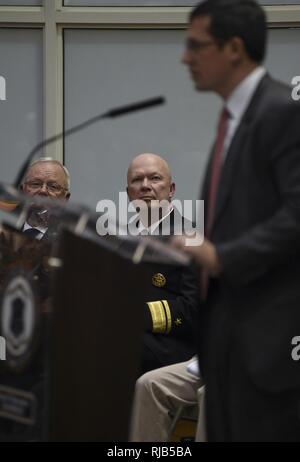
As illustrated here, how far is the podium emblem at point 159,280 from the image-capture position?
5.19 metres

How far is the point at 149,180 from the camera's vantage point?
18.5ft

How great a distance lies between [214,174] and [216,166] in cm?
2

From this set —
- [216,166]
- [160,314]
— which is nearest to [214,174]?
[216,166]

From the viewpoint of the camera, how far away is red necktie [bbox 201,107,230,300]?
312 cm

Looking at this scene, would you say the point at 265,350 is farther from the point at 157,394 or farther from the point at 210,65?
the point at 157,394

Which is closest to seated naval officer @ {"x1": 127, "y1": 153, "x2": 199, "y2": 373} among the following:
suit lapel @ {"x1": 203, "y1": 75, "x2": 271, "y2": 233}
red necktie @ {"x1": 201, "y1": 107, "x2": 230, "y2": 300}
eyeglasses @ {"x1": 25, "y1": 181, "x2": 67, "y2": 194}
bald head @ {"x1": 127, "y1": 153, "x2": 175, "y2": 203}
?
bald head @ {"x1": 127, "y1": 153, "x2": 175, "y2": 203}

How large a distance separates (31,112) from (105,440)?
394 centimetres

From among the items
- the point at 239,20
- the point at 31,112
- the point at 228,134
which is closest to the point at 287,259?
the point at 228,134

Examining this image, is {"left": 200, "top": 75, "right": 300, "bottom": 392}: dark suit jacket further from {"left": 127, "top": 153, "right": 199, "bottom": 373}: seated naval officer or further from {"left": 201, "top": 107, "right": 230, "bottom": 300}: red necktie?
{"left": 127, "top": 153, "right": 199, "bottom": 373}: seated naval officer

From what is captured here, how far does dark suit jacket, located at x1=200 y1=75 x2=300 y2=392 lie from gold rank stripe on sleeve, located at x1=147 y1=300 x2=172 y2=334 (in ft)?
6.49

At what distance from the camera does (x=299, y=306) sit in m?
3.01

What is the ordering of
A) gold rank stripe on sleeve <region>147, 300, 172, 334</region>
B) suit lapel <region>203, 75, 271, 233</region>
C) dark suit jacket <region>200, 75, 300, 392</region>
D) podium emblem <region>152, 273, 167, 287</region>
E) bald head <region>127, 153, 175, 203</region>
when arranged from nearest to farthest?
dark suit jacket <region>200, 75, 300, 392</region> < suit lapel <region>203, 75, 271, 233</region> < gold rank stripe on sleeve <region>147, 300, 172, 334</region> < podium emblem <region>152, 273, 167, 287</region> < bald head <region>127, 153, 175, 203</region>

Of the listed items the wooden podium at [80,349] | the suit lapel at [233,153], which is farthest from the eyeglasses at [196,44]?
the wooden podium at [80,349]

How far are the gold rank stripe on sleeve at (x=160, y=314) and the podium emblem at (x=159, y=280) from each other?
0.15 meters
